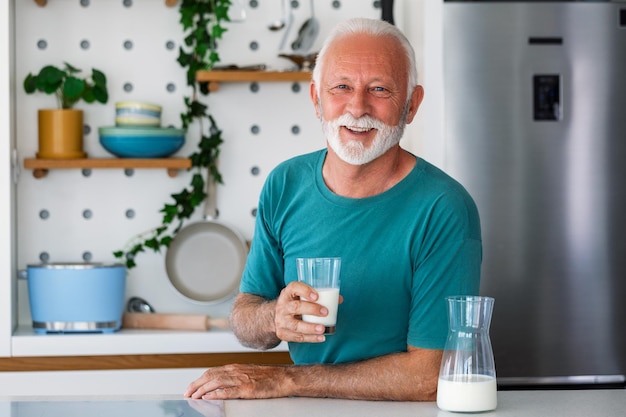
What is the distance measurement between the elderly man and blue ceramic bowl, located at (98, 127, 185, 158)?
130 centimetres

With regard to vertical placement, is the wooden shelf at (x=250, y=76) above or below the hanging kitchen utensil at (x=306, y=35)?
below

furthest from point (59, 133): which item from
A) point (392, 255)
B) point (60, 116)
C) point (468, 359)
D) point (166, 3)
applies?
point (468, 359)

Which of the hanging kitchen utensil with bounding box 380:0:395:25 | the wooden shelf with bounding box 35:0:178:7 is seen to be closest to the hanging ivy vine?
the wooden shelf with bounding box 35:0:178:7

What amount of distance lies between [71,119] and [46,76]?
17cm

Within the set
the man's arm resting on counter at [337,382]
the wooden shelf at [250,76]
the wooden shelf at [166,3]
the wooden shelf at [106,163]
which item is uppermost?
the wooden shelf at [166,3]

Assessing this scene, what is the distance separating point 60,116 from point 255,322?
5.49 feet

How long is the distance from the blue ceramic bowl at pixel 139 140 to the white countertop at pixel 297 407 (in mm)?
1642

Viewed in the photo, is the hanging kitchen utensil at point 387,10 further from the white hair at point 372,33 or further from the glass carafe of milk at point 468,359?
the glass carafe of milk at point 468,359

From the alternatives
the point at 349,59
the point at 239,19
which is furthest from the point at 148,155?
the point at 349,59

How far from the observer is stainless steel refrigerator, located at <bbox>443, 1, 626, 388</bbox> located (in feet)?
10.7

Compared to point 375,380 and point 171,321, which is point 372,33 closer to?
point 375,380

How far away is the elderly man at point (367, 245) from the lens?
6.16ft

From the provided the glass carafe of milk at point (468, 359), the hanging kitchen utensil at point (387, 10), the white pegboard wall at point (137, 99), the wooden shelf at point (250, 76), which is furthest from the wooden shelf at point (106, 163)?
the glass carafe of milk at point (468, 359)

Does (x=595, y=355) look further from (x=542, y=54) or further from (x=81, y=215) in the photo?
(x=81, y=215)
